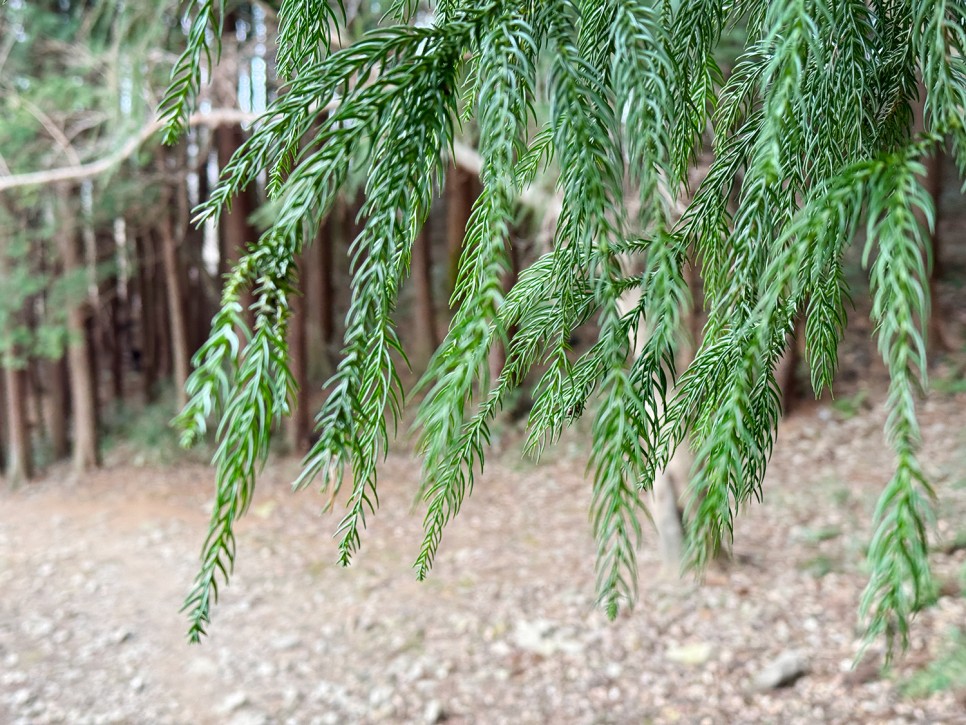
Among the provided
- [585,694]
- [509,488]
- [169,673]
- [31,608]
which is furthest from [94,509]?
[585,694]

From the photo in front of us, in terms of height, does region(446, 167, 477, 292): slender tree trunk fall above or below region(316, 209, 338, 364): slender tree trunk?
above

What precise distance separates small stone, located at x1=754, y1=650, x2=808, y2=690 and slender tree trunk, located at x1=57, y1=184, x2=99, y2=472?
11249mm

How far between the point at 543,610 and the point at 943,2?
6.11 metres

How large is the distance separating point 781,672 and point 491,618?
256 cm

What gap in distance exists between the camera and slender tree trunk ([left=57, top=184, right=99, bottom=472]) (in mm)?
12156

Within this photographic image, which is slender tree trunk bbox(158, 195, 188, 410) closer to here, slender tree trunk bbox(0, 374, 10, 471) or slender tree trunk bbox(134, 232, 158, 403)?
slender tree trunk bbox(134, 232, 158, 403)

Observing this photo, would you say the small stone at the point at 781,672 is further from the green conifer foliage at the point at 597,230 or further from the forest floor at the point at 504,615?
the green conifer foliage at the point at 597,230

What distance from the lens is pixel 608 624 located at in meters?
6.29

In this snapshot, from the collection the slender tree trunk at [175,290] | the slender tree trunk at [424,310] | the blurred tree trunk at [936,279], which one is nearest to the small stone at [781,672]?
the blurred tree trunk at [936,279]

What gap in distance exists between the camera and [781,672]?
16.5 ft

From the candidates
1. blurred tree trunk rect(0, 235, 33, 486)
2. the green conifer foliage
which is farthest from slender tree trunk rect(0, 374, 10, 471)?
the green conifer foliage

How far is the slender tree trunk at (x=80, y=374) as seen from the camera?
12156mm

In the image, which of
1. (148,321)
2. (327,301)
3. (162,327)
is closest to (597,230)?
(327,301)

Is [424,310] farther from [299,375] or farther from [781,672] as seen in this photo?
[781,672]
